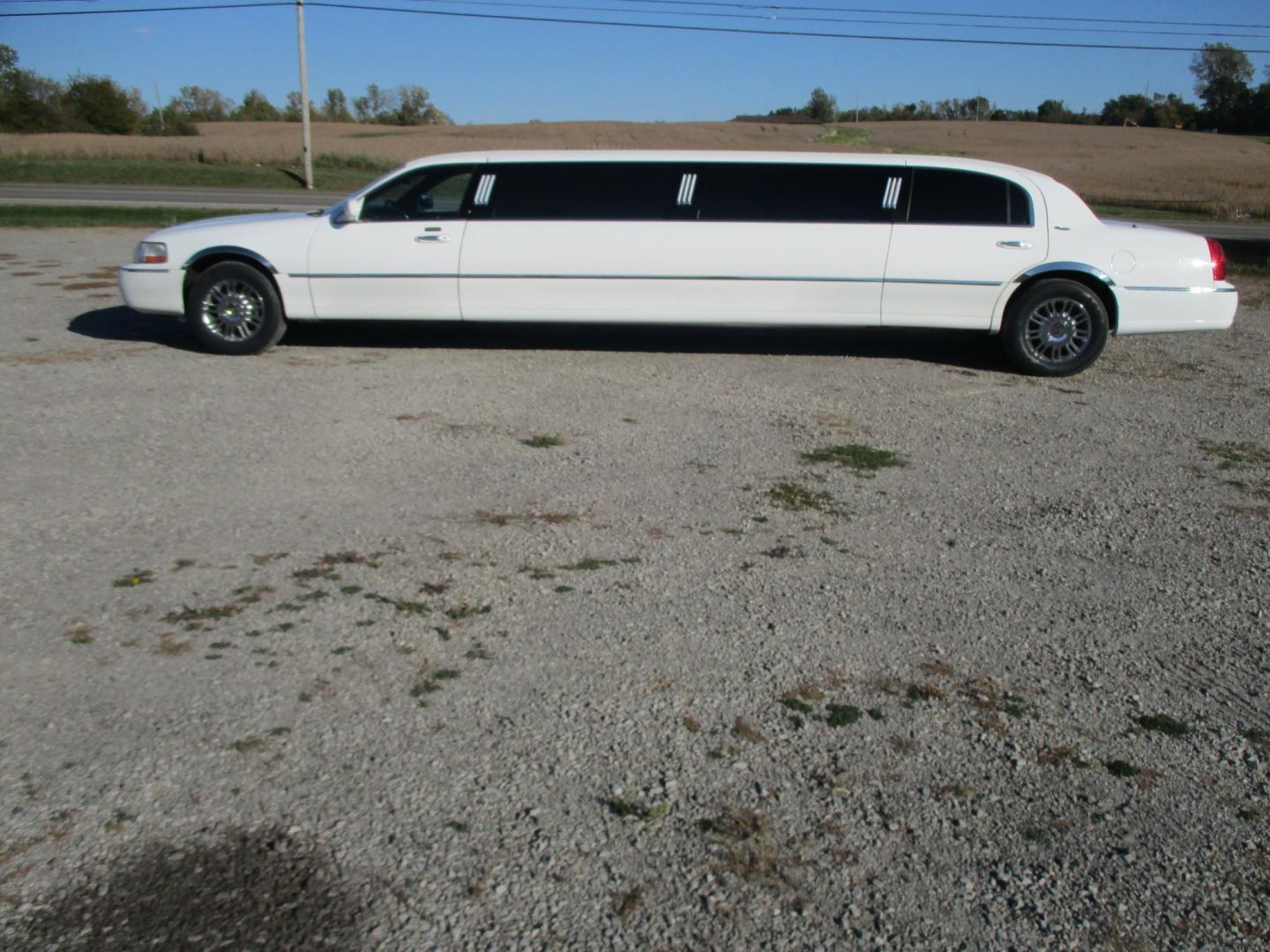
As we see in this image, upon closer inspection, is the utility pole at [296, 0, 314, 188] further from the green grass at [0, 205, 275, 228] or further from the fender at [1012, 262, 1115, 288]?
the fender at [1012, 262, 1115, 288]

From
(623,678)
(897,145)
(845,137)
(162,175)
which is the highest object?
(845,137)

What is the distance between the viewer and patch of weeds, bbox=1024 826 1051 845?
310 cm

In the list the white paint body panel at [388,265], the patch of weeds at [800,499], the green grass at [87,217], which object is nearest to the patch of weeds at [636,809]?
the patch of weeds at [800,499]

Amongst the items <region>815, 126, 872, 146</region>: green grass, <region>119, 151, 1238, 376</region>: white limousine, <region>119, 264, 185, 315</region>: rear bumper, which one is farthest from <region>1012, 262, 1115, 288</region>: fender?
<region>815, 126, 872, 146</region>: green grass

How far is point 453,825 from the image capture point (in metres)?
3.08

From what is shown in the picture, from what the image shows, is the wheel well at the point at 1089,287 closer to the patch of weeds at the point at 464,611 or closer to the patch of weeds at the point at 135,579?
the patch of weeds at the point at 464,611

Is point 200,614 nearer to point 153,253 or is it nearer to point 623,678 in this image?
point 623,678

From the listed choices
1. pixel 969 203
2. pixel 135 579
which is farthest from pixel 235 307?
pixel 969 203

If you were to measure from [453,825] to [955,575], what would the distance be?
2.66 metres

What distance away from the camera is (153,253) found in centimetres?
884

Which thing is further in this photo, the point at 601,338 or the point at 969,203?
the point at 601,338

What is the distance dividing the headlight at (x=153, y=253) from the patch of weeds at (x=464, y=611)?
5775 millimetres

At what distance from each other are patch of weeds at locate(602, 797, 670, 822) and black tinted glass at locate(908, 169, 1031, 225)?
6.77 meters

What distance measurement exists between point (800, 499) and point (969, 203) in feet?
14.0
